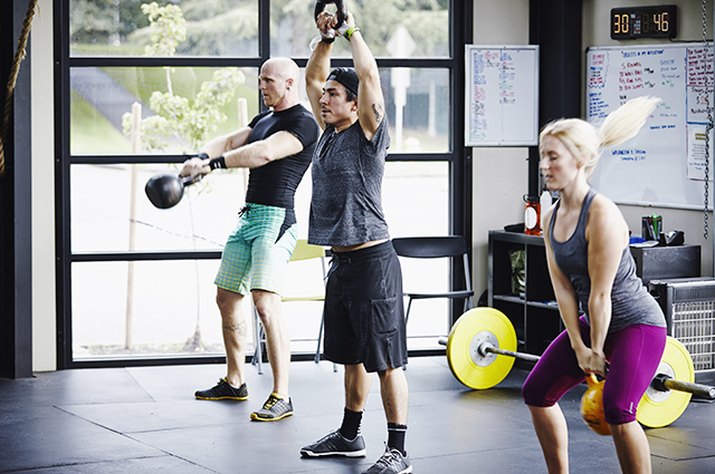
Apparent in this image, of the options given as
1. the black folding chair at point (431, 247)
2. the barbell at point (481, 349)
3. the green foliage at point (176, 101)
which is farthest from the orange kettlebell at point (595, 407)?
the green foliage at point (176, 101)

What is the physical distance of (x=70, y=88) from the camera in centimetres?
663

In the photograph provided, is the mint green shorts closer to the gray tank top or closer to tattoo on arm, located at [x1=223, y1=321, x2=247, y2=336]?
tattoo on arm, located at [x1=223, y1=321, x2=247, y2=336]

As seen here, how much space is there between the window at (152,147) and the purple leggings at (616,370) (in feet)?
11.1

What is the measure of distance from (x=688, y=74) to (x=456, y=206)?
1.63m

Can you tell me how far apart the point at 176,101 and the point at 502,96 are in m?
1.94

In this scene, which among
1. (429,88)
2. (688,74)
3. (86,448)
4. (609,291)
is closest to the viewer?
(609,291)

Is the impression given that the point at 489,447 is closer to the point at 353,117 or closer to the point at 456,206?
the point at 353,117

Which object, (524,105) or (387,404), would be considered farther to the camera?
(524,105)

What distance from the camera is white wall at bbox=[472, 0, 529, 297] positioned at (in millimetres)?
7129

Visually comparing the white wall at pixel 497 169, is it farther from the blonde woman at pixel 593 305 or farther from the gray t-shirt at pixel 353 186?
the blonde woman at pixel 593 305

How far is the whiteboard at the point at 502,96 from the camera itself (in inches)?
279

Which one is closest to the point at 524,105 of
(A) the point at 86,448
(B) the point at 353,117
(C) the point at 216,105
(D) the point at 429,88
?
(D) the point at 429,88

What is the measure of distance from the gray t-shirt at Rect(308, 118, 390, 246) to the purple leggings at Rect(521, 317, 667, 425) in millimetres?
941

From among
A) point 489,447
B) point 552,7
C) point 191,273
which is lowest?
point 489,447
